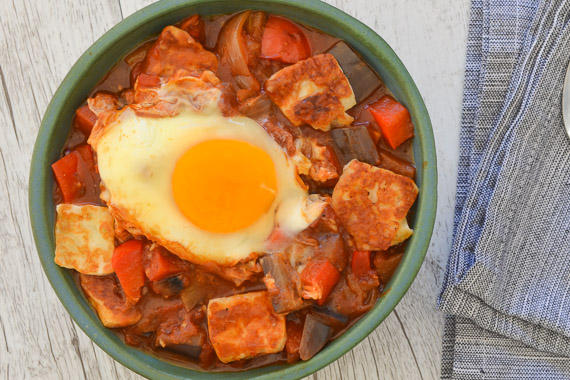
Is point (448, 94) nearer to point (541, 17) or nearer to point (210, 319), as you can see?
point (541, 17)

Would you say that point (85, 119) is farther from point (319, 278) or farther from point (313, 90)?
point (319, 278)

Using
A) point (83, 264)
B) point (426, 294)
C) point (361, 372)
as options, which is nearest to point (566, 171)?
point (426, 294)

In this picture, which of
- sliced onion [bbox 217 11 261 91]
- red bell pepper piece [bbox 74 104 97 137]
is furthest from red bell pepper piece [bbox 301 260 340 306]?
red bell pepper piece [bbox 74 104 97 137]

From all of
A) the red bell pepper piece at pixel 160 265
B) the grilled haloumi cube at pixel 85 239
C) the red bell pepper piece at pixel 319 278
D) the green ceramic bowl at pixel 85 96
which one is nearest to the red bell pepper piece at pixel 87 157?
the green ceramic bowl at pixel 85 96

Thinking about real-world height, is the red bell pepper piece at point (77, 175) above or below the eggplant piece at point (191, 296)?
above

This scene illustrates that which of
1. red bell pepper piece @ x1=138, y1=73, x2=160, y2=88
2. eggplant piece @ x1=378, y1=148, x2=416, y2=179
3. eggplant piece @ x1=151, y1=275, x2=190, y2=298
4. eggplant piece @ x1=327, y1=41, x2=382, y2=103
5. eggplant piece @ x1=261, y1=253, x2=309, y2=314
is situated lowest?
eggplant piece @ x1=151, y1=275, x2=190, y2=298

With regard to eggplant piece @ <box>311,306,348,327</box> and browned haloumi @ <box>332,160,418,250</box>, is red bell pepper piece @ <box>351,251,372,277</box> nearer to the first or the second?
browned haloumi @ <box>332,160,418,250</box>

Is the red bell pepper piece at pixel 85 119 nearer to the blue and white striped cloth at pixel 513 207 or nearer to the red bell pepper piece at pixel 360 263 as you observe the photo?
the red bell pepper piece at pixel 360 263
